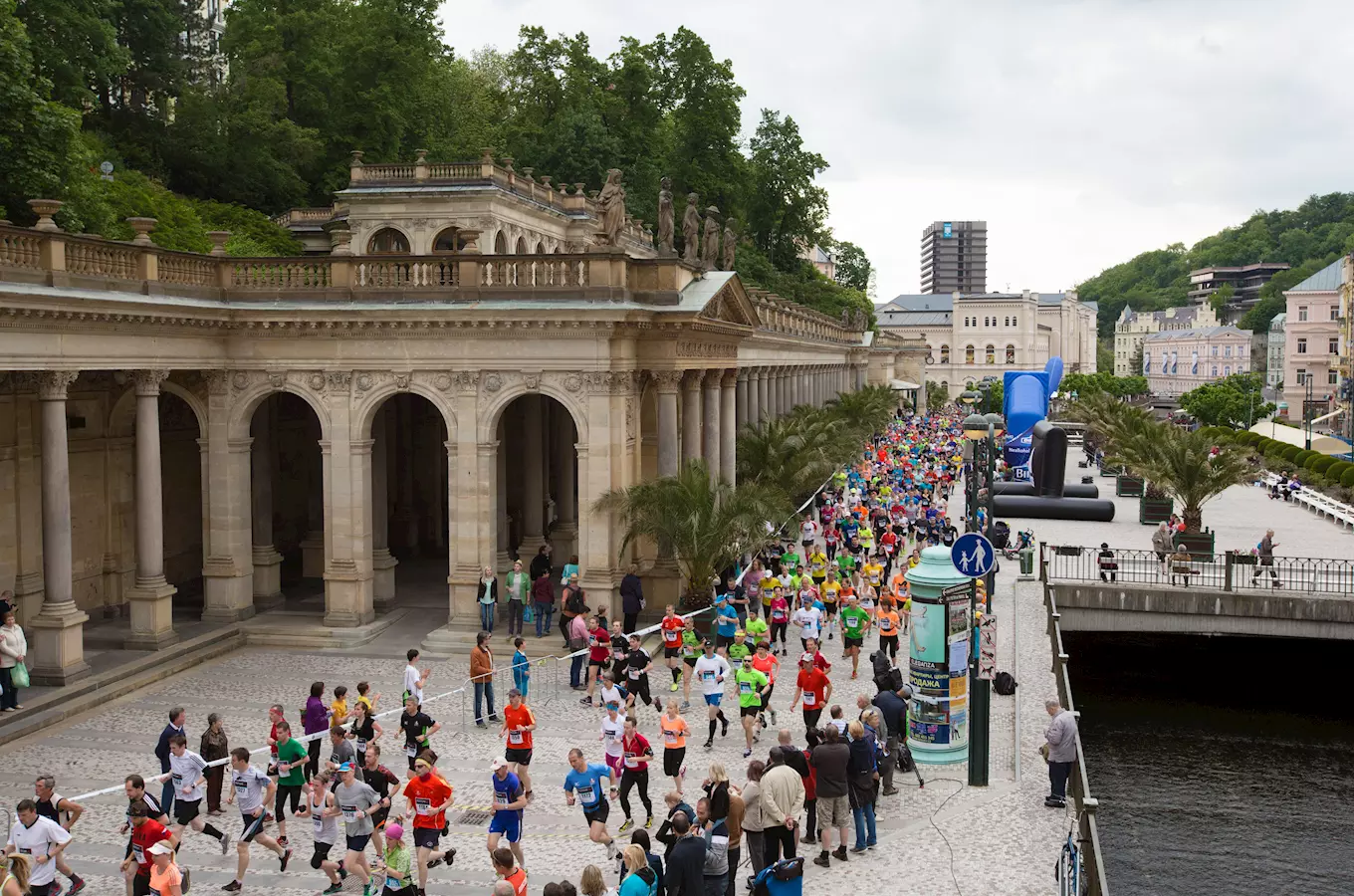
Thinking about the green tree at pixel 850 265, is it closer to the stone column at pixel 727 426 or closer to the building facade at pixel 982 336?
the building facade at pixel 982 336

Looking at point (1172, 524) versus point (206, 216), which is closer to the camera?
point (1172, 524)

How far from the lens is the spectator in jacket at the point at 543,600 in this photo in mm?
24703

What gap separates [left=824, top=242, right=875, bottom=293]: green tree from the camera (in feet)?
394

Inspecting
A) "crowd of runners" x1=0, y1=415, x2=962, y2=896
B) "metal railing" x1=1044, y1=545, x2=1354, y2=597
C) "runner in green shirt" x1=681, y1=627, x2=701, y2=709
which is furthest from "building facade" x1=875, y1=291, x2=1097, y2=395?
"crowd of runners" x1=0, y1=415, x2=962, y2=896

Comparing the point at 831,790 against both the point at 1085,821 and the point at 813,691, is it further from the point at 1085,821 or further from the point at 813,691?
the point at 813,691

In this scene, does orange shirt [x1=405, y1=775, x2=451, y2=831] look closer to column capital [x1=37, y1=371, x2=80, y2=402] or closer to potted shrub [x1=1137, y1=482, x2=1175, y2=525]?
column capital [x1=37, y1=371, x2=80, y2=402]

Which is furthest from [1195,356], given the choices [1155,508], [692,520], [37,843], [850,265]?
[37,843]

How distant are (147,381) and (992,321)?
17377cm

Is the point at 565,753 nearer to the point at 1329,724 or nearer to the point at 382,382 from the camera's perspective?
the point at 382,382

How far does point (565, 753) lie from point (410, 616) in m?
10.1

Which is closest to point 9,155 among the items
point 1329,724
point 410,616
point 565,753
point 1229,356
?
point 410,616

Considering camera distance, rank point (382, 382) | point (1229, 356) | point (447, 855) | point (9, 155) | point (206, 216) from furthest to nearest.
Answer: point (1229, 356) → point (206, 216) → point (9, 155) → point (382, 382) → point (447, 855)

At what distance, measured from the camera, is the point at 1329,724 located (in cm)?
2858

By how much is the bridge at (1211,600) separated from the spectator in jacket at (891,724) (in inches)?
562
